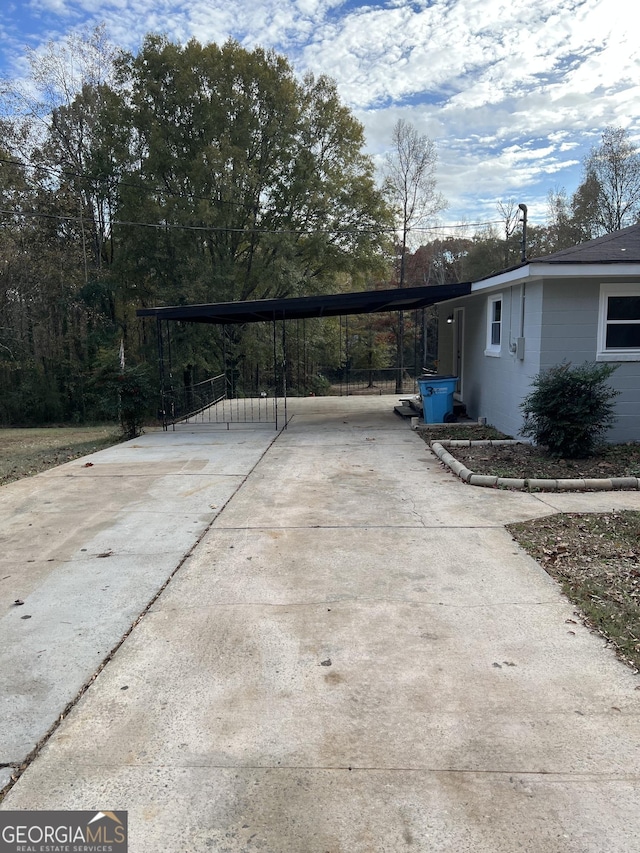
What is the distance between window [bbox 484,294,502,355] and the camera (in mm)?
10172

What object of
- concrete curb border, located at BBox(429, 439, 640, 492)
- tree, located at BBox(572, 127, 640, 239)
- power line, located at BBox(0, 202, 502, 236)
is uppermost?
tree, located at BBox(572, 127, 640, 239)

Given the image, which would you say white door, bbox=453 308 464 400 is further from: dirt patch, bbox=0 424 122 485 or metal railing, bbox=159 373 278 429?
dirt patch, bbox=0 424 122 485

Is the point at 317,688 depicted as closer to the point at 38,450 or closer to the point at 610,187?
the point at 38,450

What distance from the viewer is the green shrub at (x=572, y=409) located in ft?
24.1

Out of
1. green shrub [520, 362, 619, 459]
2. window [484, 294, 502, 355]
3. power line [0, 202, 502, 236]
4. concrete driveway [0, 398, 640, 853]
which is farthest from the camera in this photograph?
power line [0, 202, 502, 236]

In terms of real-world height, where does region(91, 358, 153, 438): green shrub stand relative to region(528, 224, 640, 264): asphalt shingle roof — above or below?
below

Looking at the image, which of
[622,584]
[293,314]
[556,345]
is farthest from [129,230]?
[622,584]

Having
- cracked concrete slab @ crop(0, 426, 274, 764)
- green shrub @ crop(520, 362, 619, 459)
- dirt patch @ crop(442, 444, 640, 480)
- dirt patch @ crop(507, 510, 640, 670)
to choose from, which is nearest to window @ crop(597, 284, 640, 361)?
green shrub @ crop(520, 362, 619, 459)

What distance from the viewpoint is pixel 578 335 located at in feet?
26.6

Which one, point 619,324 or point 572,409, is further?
point 619,324

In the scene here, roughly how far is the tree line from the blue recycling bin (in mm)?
8577

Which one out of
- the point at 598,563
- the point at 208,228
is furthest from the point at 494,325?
Result: the point at 208,228

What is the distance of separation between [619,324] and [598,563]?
200 inches

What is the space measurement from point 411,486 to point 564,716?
13.9ft
